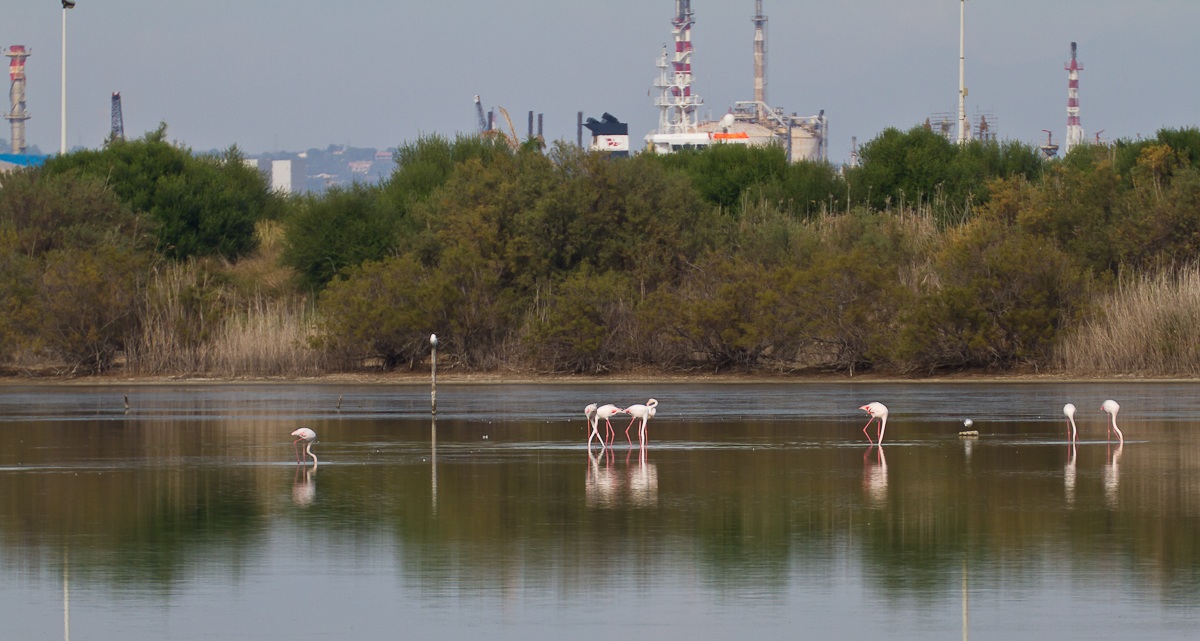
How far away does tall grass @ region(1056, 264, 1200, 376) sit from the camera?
37.7 metres

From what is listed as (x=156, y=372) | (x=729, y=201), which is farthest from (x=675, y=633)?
(x=729, y=201)

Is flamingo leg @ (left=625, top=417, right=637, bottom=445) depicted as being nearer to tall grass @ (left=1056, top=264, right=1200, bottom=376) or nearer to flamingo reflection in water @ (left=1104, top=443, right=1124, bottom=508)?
flamingo reflection in water @ (left=1104, top=443, right=1124, bottom=508)

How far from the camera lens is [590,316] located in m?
41.8

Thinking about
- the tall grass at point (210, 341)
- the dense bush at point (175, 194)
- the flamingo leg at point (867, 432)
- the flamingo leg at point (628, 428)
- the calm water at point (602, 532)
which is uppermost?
the dense bush at point (175, 194)

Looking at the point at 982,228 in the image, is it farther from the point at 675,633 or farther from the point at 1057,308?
the point at 675,633

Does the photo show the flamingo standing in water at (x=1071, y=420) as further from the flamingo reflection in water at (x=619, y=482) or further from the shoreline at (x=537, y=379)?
the shoreline at (x=537, y=379)

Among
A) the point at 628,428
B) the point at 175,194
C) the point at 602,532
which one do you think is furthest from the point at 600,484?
the point at 175,194

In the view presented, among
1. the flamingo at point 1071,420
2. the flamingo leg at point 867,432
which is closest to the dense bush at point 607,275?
the flamingo leg at point 867,432

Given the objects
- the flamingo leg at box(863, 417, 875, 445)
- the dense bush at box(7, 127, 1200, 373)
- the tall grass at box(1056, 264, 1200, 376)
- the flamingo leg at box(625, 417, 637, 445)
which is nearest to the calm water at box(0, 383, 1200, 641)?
the flamingo leg at box(625, 417, 637, 445)

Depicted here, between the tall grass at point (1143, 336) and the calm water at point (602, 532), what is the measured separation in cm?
1219

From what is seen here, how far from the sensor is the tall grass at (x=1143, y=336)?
37.7 m

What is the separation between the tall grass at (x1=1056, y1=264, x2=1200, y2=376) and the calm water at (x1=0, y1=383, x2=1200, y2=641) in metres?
12.2

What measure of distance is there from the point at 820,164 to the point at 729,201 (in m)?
3.35

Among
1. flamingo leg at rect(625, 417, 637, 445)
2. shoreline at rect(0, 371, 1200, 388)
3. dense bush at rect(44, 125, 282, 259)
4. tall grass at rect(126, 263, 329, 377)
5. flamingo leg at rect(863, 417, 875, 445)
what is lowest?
flamingo leg at rect(625, 417, 637, 445)
